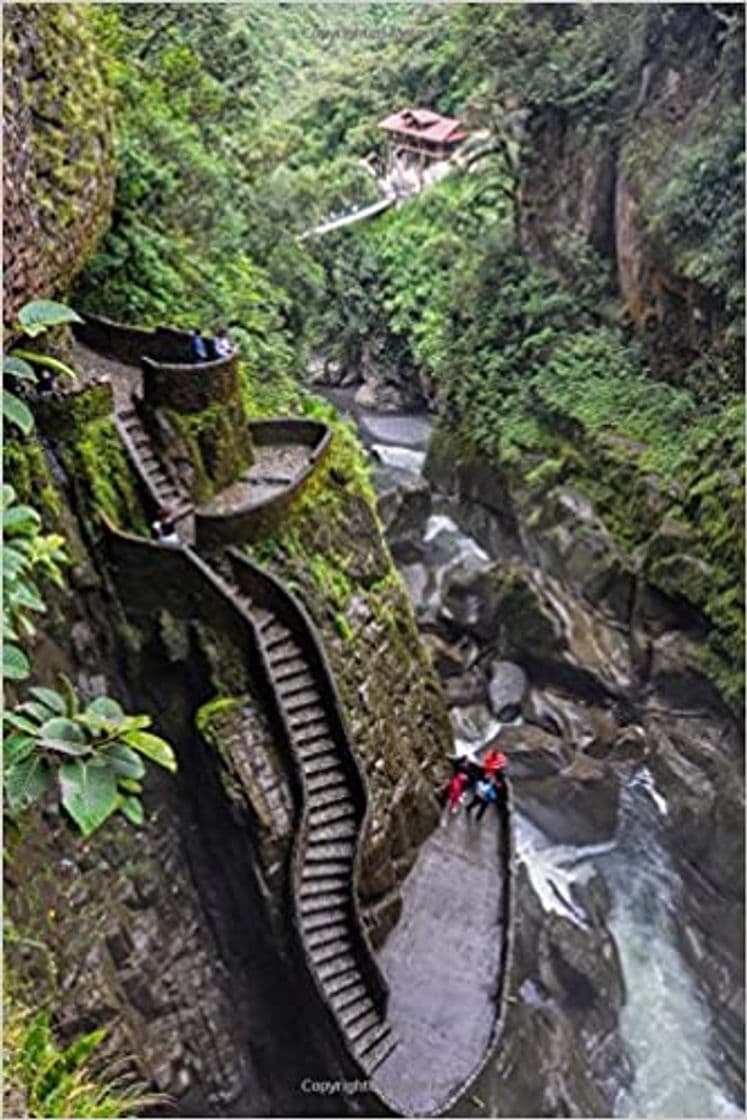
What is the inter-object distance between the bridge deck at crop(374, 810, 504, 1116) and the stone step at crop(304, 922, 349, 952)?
0.95 metres

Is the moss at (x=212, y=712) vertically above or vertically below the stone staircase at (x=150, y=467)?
below

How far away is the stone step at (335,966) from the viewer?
34.6 ft

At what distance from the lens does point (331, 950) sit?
421 inches

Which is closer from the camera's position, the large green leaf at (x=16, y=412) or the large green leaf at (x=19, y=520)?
the large green leaf at (x=16, y=412)

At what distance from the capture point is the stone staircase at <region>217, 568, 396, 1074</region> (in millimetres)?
10602

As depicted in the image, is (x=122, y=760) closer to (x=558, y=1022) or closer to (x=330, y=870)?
(x=330, y=870)

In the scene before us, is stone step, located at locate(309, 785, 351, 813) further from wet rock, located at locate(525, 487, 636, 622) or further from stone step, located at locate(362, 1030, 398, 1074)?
wet rock, located at locate(525, 487, 636, 622)

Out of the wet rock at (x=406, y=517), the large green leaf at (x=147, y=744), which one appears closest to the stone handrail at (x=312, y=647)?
the large green leaf at (x=147, y=744)

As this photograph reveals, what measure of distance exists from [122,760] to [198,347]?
10.8 metres

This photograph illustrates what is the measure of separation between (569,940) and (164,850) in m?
5.97

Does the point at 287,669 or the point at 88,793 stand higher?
the point at 88,793

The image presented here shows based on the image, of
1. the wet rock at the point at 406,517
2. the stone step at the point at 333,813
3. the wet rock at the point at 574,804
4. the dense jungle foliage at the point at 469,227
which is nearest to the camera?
the stone step at the point at 333,813

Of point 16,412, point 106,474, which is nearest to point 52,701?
point 16,412

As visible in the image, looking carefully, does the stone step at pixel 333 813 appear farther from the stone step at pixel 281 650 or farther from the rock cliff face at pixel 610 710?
the rock cliff face at pixel 610 710
